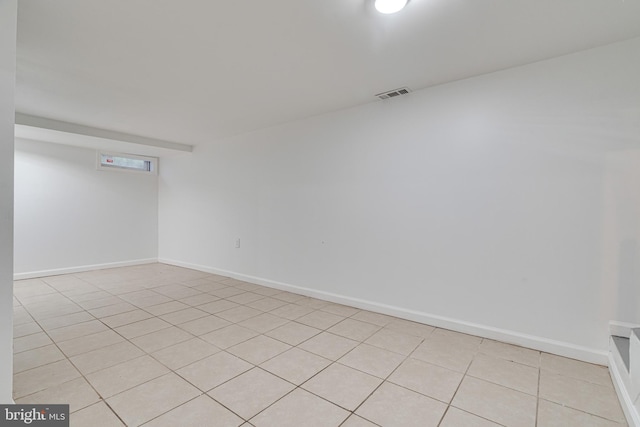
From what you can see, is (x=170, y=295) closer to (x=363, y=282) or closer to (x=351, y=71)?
(x=363, y=282)

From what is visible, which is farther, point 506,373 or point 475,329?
point 475,329

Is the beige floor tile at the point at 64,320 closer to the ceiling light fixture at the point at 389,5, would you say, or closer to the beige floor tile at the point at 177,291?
the beige floor tile at the point at 177,291

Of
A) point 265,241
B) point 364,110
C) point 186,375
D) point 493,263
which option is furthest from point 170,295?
point 493,263

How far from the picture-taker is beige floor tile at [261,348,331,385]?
1.86 m

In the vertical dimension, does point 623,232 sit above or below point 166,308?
above

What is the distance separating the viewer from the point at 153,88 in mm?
2830

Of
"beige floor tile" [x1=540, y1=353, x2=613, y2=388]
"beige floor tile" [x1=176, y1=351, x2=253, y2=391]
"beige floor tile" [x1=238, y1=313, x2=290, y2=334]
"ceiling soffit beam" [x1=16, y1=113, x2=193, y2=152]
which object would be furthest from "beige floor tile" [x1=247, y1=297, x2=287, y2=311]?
"ceiling soffit beam" [x1=16, y1=113, x2=193, y2=152]

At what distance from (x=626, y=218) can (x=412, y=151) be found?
5.34ft

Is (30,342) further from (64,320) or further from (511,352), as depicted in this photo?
(511,352)

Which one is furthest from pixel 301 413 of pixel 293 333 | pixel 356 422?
pixel 293 333

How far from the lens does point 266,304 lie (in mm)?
3324

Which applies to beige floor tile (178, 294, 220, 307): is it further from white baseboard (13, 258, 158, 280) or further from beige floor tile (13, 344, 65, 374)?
white baseboard (13, 258, 158, 280)

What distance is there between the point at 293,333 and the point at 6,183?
2122mm

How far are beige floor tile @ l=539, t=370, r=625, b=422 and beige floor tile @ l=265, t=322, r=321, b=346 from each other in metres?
1.65
